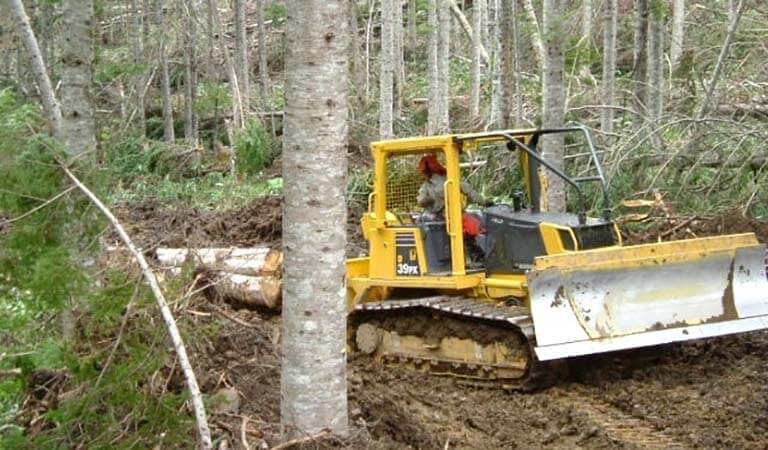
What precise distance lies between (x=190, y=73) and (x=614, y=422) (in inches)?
766

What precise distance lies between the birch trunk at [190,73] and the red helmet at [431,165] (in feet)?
51.9

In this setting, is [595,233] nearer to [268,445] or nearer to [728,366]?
[728,366]

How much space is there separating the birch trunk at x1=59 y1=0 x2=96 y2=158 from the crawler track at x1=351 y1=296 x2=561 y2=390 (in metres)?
3.67

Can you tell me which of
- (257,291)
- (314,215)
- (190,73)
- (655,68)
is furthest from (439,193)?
(190,73)

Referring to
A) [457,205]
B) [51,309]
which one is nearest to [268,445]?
[51,309]

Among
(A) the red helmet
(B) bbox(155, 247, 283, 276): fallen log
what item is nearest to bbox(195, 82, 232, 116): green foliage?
(B) bbox(155, 247, 283, 276): fallen log

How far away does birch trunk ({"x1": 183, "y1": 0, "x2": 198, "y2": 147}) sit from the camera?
2486cm

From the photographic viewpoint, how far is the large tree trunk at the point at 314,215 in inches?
212

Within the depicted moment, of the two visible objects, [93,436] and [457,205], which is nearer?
[93,436]

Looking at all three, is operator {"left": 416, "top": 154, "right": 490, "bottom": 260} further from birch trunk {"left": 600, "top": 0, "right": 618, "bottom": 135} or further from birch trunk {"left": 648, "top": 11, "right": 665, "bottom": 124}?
birch trunk {"left": 648, "top": 11, "right": 665, "bottom": 124}

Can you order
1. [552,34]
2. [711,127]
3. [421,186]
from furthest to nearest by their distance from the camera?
[711,127], [552,34], [421,186]

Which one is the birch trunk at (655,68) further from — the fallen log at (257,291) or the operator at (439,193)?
the fallen log at (257,291)

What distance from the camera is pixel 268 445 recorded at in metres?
5.84

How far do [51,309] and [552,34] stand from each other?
7.05 meters
